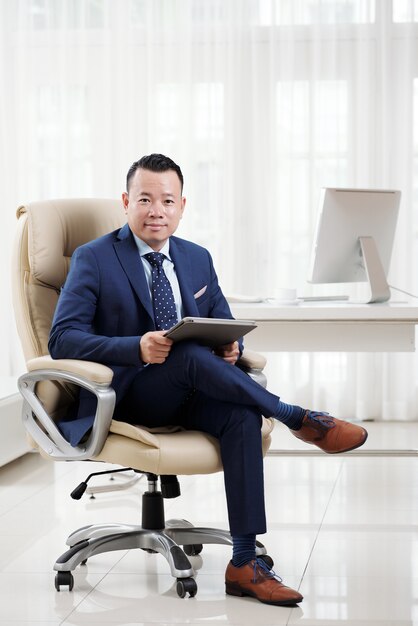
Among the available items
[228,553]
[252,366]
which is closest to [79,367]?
[252,366]

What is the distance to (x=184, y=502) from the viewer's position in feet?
11.8

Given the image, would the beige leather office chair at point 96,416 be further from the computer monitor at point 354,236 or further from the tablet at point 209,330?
the computer monitor at point 354,236

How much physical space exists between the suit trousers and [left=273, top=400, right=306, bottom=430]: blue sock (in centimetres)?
8

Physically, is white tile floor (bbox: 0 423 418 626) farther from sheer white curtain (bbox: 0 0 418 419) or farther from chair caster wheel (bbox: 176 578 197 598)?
sheer white curtain (bbox: 0 0 418 419)

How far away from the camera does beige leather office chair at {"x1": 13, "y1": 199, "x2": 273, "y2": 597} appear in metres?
2.44

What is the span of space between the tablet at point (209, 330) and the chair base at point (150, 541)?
0.51 metres

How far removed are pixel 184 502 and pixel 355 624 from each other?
1318mm

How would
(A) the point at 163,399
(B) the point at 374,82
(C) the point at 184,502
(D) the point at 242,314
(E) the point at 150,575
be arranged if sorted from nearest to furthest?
(A) the point at 163,399 < (E) the point at 150,575 < (D) the point at 242,314 < (C) the point at 184,502 < (B) the point at 374,82

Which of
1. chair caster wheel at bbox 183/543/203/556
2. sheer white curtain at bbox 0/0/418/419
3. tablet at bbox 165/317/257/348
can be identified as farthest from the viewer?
sheer white curtain at bbox 0/0/418/419

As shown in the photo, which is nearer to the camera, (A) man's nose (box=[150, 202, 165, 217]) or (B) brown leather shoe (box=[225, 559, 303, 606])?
(B) brown leather shoe (box=[225, 559, 303, 606])

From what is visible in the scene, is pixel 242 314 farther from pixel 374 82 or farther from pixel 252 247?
pixel 374 82

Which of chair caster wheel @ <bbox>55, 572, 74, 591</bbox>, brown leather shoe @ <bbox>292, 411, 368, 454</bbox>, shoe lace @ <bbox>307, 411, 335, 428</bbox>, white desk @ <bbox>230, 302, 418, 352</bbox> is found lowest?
chair caster wheel @ <bbox>55, 572, 74, 591</bbox>

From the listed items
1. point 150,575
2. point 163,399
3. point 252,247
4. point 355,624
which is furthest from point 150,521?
point 252,247

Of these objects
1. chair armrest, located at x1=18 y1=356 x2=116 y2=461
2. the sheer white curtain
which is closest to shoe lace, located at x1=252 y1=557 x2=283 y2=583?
chair armrest, located at x1=18 y1=356 x2=116 y2=461
